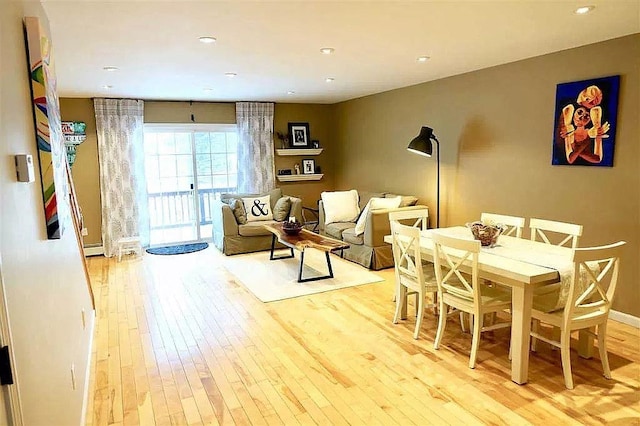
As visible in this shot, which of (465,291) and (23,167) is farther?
(465,291)

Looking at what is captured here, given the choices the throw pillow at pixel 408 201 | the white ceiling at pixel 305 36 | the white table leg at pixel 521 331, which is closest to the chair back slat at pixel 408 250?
the white table leg at pixel 521 331

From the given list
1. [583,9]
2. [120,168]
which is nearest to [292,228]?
[120,168]

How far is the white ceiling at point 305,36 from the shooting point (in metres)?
2.63

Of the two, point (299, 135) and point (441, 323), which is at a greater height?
point (299, 135)

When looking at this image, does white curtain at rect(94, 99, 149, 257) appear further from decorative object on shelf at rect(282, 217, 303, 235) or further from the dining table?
the dining table

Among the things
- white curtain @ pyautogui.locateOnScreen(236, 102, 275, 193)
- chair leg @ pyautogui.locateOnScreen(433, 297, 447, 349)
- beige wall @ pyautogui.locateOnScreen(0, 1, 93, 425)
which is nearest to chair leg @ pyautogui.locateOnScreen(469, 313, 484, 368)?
chair leg @ pyautogui.locateOnScreen(433, 297, 447, 349)

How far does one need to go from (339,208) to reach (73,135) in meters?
3.82

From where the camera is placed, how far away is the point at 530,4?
2.64 meters

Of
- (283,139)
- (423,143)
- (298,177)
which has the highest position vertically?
(283,139)

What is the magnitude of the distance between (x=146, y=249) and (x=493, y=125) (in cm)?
518

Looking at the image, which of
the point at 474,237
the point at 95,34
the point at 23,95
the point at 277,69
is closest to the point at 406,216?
the point at 474,237

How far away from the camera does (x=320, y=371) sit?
300 centimetres

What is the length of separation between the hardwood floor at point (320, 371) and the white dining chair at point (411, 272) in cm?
20

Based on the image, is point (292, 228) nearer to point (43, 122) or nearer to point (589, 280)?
point (589, 280)
